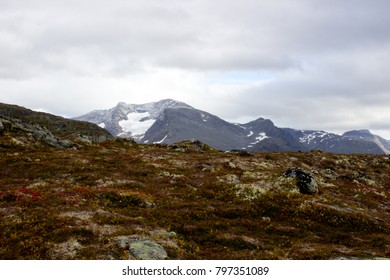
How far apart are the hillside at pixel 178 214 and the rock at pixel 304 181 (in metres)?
0.17

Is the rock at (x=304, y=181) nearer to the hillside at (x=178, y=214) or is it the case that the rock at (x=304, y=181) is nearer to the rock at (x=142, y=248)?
the hillside at (x=178, y=214)

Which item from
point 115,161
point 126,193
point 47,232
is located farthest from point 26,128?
point 47,232

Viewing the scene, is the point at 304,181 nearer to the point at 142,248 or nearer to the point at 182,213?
the point at 182,213

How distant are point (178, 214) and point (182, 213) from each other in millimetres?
400

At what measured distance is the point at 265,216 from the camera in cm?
3102

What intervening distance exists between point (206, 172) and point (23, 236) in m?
32.3

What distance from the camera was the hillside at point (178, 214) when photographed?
20.8 meters

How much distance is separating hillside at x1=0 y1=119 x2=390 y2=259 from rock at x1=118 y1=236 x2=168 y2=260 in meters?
0.06

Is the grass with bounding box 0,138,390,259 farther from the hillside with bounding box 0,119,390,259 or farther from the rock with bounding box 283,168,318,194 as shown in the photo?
the rock with bounding box 283,168,318,194

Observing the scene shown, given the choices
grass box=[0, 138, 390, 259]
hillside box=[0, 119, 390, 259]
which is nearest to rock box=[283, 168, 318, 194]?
hillside box=[0, 119, 390, 259]

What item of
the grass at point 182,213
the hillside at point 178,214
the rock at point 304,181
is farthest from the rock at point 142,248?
the rock at point 304,181

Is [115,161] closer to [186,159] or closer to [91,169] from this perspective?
[91,169]

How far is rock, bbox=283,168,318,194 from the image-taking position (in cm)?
3831

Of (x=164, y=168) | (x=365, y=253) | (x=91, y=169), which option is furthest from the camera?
(x=164, y=168)
